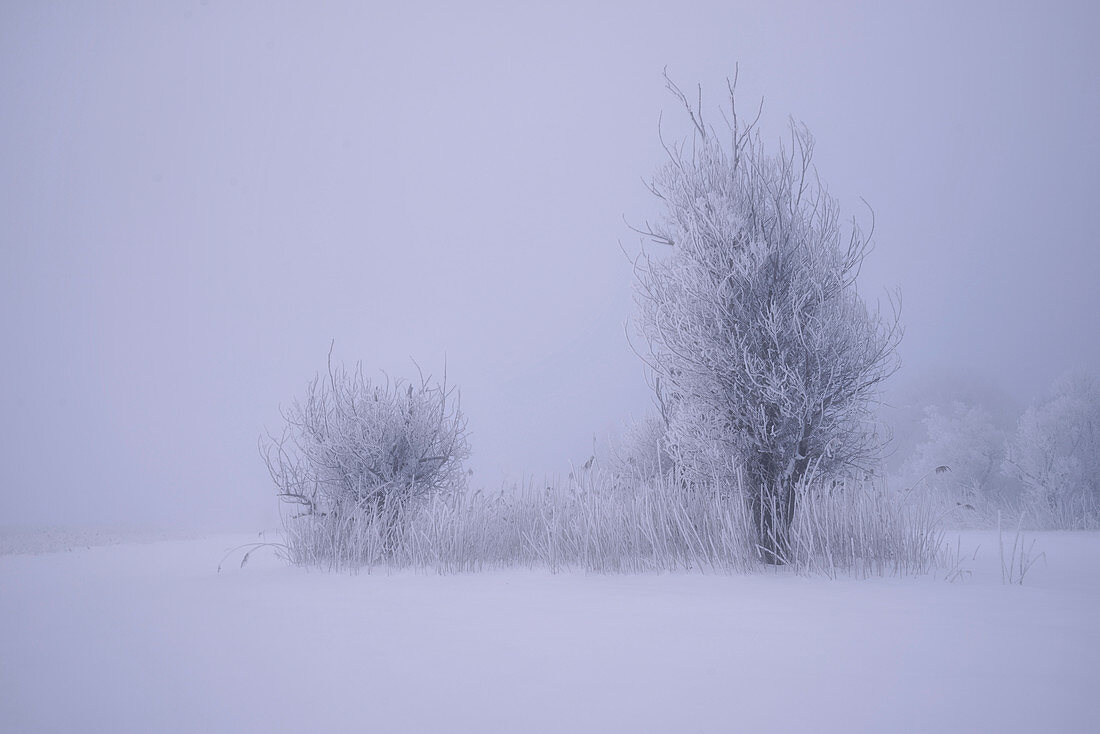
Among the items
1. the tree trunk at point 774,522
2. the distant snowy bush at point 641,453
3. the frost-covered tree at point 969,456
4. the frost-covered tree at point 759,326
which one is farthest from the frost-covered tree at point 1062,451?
the tree trunk at point 774,522

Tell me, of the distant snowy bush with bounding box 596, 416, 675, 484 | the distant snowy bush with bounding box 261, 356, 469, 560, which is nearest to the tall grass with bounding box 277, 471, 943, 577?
the distant snowy bush with bounding box 261, 356, 469, 560

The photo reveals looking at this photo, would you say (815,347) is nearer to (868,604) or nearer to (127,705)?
(868,604)

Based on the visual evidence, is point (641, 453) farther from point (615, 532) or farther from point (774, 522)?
point (774, 522)

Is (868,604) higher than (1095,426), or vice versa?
(1095,426)

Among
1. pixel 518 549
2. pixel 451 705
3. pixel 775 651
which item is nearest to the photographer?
pixel 451 705

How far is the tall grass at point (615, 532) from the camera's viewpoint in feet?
17.5

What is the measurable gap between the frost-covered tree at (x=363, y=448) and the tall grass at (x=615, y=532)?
0.77 feet

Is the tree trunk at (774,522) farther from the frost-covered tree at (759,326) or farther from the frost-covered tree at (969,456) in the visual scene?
the frost-covered tree at (969,456)

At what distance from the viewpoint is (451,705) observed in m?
2.13

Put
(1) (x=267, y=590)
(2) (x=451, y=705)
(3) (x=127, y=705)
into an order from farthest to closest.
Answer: (1) (x=267, y=590), (3) (x=127, y=705), (2) (x=451, y=705)

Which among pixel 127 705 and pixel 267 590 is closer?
pixel 127 705

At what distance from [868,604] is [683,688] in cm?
210

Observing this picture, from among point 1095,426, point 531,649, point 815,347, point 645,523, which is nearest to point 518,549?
point 645,523

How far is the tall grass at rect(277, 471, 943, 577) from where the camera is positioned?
5340mm
